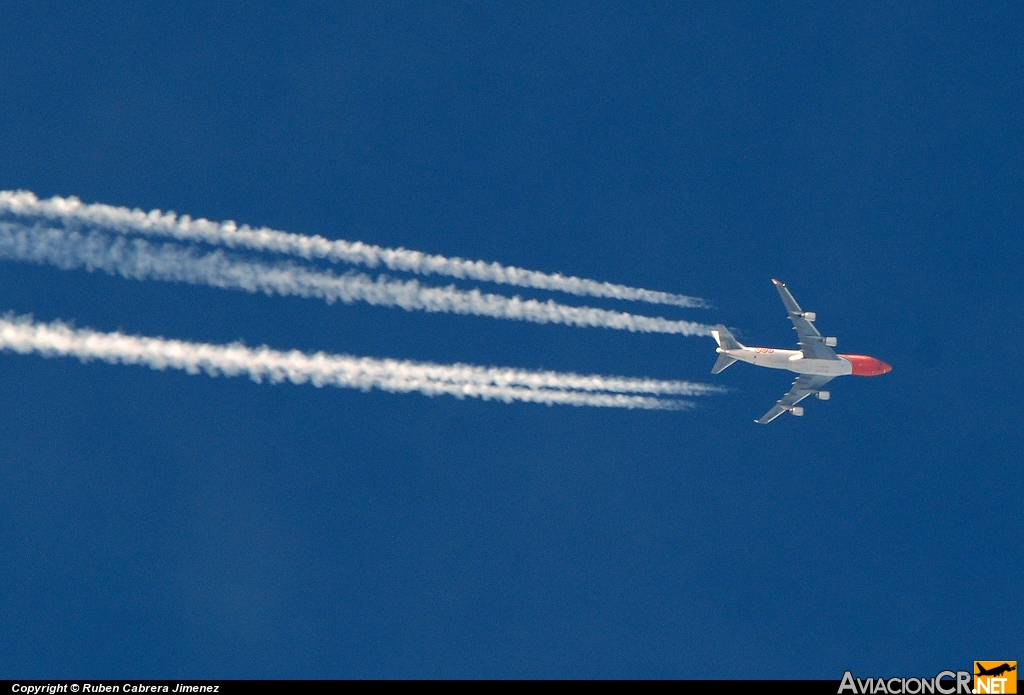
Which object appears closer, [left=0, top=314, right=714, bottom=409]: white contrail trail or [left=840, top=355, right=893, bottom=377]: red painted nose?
[left=0, top=314, right=714, bottom=409]: white contrail trail

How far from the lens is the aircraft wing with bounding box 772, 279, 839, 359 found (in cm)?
6975

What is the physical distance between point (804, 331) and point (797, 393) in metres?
6.21

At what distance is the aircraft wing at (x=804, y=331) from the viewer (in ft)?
229

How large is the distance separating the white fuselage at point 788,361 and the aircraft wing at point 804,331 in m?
0.38

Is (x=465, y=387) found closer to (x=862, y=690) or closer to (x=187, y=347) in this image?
(x=187, y=347)

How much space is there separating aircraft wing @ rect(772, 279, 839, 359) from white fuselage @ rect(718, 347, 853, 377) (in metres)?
0.38

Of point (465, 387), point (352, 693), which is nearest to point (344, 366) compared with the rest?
point (465, 387)

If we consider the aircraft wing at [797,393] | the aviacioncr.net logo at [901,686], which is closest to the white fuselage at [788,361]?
the aircraft wing at [797,393]

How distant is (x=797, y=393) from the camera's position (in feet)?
245

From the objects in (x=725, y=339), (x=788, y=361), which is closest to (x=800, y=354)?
(x=788, y=361)

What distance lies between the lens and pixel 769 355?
69625 millimetres

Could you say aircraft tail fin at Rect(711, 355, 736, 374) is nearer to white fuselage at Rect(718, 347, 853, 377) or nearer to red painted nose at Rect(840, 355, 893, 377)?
white fuselage at Rect(718, 347, 853, 377)

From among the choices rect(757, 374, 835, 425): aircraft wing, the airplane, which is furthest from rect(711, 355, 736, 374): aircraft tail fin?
rect(757, 374, 835, 425): aircraft wing

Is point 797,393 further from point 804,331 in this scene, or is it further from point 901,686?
point 901,686
